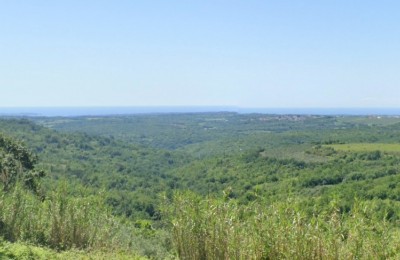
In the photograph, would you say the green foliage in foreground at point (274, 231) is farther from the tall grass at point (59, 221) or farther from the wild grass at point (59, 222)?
the tall grass at point (59, 221)

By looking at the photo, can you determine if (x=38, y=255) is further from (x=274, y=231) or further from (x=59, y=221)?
(x=274, y=231)

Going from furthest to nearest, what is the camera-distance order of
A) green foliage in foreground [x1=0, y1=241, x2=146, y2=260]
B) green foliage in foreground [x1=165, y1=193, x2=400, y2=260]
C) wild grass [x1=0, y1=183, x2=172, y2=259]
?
wild grass [x1=0, y1=183, x2=172, y2=259]
green foliage in foreground [x1=0, y1=241, x2=146, y2=260]
green foliage in foreground [x1=165, y1=193, x2=400, y2=260]

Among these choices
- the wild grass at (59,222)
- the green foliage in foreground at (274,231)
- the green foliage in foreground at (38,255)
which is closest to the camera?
the green foliage in foreground at (274,231)

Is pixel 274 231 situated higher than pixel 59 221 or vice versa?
pixel 274 231

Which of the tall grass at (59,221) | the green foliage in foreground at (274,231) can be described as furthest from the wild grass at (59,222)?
the green foliage in foreground at (274,231)

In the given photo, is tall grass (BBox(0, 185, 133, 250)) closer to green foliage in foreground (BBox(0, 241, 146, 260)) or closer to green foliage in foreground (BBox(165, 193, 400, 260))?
green foliage in foreground (BBox(0, 241, 146, 260))

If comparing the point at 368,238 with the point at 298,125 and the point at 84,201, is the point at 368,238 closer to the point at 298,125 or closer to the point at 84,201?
the point at 84,201

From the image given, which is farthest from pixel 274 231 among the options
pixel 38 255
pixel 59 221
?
pixel 59 221

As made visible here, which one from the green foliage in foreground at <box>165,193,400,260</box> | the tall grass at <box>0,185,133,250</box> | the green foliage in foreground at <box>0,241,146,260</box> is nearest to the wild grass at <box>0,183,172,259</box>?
the tall grass at <box>0,185,133,250</box>

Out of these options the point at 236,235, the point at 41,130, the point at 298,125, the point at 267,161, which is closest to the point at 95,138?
the point at 41,130
